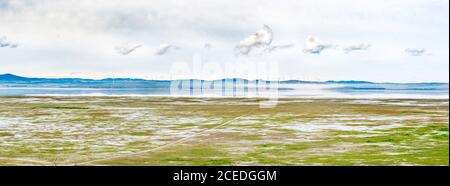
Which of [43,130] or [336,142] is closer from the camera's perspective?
[336,142]

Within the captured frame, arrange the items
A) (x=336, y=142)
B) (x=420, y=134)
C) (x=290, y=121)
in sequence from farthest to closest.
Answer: (x=290, y=121) < (x=420, y=134) < (x=336, y=142)

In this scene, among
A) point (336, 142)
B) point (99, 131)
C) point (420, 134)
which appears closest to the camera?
point (336, 142)

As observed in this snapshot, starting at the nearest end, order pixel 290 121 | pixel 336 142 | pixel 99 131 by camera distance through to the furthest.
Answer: pixel 336 142 → pixel 99 131 → pixel 290 121

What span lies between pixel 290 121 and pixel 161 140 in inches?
496
